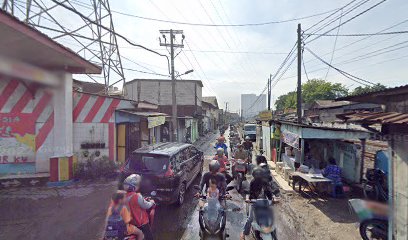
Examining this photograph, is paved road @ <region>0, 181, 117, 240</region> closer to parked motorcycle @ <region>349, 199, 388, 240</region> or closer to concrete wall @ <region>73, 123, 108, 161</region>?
concrete wall @ <region>73, 123, 108, 161</region>

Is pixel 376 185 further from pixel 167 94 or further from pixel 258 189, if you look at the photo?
pixel 167 94

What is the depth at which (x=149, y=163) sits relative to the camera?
7117 mm

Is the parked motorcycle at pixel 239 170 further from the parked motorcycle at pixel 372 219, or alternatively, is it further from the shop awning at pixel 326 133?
the parked motorcycle at pixel 372 219

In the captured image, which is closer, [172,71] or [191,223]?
[191,223]

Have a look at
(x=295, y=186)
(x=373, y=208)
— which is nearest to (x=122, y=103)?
(x=295, y=186)

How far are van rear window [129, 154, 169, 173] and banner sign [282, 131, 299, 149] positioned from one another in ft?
17.6

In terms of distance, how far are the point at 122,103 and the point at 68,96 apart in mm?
2508

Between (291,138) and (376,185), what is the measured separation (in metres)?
4.11

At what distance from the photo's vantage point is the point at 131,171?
23.0ft

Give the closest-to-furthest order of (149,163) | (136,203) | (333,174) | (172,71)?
1. (136,203)
2. (149,163)
3. (333,174)
4. (172,71)

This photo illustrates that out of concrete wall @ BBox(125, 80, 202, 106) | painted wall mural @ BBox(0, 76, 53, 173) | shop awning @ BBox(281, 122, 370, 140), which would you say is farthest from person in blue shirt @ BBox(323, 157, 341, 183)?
concrete wall @ BBox(125, 80, 202, 106)

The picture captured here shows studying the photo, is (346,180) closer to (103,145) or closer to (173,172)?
(173,172)

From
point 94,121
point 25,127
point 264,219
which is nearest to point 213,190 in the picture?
point 264,219

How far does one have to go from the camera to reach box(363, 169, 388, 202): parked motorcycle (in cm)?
676
